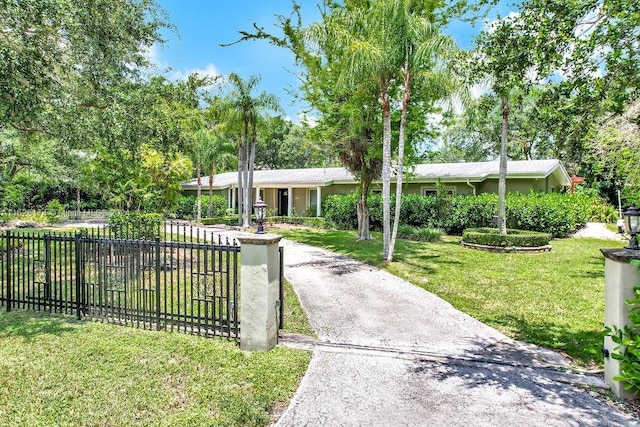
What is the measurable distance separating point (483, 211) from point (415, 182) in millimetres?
5149

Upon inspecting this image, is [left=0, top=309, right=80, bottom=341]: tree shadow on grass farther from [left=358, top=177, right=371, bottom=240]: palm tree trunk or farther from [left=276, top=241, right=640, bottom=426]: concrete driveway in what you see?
[left=358, top=177, right=371, bottom=240]: palm tree trunk

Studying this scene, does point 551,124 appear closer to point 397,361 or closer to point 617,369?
point 617,369

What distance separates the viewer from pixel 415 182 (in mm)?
21922

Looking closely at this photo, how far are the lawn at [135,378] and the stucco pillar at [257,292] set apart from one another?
21cm

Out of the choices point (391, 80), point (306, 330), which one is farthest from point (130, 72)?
point (306, 330)

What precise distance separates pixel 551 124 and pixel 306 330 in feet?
16.1

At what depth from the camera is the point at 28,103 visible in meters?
7.05

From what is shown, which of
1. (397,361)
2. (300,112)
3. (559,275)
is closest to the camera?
(397,361)

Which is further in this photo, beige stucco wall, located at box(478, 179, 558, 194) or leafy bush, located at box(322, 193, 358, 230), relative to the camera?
leafy bush, located at box(322, 193, 358, 230)

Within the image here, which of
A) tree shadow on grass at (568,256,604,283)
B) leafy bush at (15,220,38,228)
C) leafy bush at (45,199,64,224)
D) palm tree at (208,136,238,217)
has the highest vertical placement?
palm tree at (208,136,238,217)

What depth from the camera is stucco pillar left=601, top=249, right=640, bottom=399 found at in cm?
387

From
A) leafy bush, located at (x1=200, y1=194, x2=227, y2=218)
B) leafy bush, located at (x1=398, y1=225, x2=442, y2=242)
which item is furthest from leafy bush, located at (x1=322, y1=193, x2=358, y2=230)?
leafy bush, located at (x1=200, y1=194, x2=227, y2=218)

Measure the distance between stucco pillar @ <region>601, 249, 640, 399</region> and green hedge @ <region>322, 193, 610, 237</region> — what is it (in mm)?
13722

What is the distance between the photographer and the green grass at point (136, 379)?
3.55 meters
